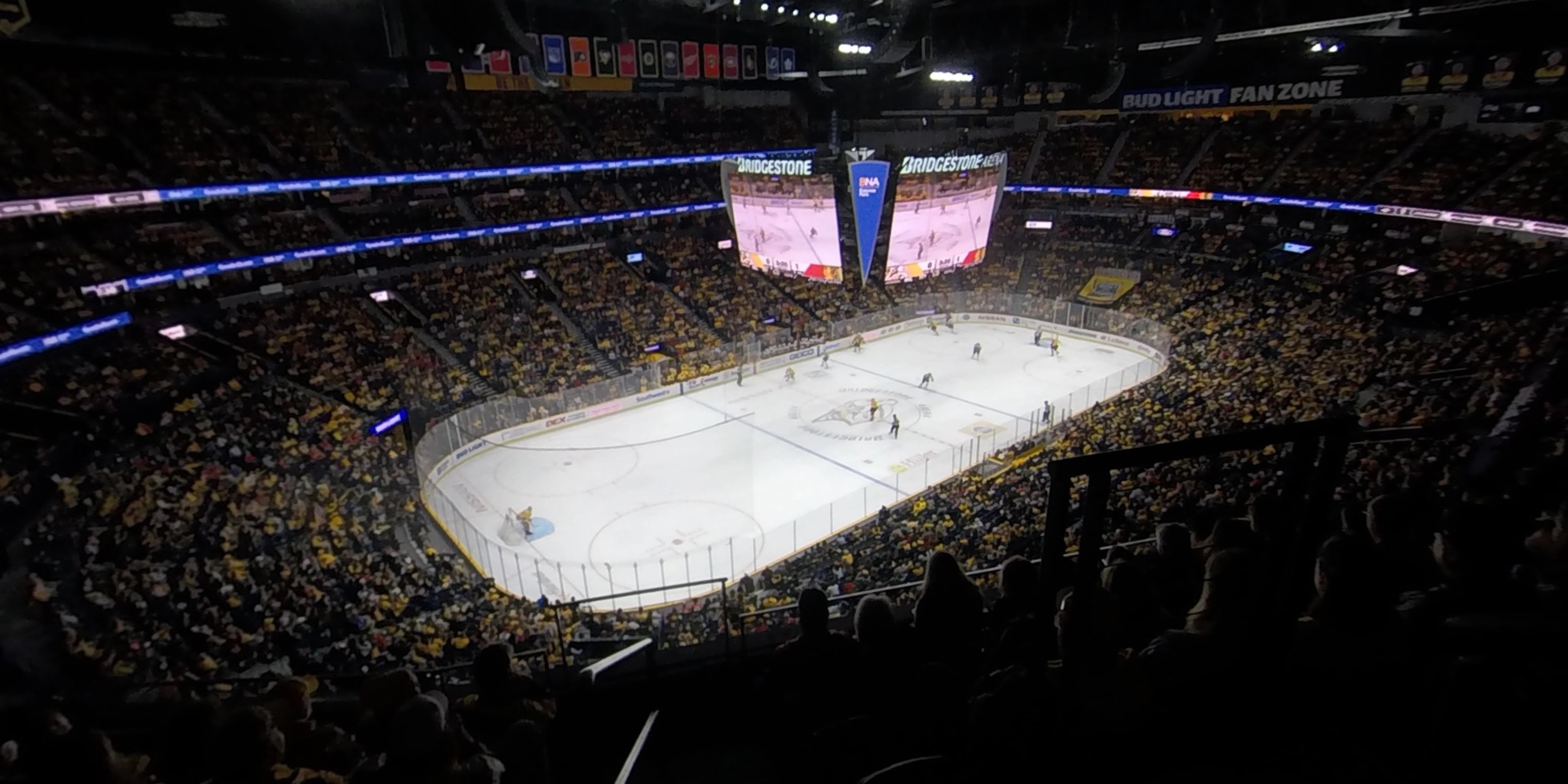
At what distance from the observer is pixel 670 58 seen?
37.0 meters

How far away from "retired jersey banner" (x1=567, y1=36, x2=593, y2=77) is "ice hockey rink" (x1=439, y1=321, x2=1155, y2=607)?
15218 millimetres

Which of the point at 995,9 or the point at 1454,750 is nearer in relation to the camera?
the point at 1454,750

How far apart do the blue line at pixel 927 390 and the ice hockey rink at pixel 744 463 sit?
95 mm

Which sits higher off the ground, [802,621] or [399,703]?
[802,621]

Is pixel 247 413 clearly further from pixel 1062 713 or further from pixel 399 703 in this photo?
pixel 1062 713

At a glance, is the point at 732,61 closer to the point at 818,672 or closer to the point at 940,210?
the point at 940,210

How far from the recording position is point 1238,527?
4.67 meters

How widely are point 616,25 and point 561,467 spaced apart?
74.7 feet

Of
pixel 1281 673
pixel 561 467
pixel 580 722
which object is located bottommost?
pixel 561 467

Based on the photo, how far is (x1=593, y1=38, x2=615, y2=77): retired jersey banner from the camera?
109 feet

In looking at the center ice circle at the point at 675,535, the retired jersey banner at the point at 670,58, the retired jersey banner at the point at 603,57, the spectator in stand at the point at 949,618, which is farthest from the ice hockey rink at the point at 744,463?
the retired jersey banner at the point at 670,58

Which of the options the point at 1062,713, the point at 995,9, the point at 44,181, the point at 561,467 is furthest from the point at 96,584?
the point at 995,9

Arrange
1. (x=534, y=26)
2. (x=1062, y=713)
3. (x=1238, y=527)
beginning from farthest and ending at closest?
(x=534, y=26), (x=1238, y=527), (x=1062, y=713)

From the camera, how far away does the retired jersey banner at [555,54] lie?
31641 millimetres
